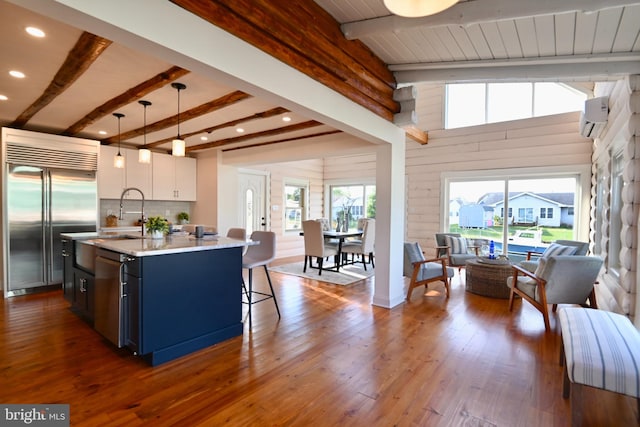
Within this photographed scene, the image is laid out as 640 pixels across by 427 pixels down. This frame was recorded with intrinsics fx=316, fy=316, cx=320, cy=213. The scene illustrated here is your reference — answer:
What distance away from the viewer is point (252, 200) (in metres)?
7.47

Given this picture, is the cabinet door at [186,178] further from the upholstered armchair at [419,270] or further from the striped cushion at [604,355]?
the striped cushion at [604,355]

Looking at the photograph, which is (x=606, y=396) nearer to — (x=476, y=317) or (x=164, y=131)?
(x=476, y=317)

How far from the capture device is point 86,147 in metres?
4.93

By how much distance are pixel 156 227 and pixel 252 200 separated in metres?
4.30

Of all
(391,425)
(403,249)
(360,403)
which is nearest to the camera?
(391,425)

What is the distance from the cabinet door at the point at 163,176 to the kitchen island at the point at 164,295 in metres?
2.97

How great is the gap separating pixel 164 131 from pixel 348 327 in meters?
3.99

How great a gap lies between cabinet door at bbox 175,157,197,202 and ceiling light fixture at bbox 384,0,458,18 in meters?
6.01

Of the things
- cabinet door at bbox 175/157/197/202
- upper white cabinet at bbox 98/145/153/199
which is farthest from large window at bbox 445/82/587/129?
upper white cabinet at bbox 98/145/153/199

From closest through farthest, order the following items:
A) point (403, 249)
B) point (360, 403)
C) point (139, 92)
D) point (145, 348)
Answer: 1. point (360, 403)
2. point (145, 348)
3. point (139, 92)
4. point (403, 249)

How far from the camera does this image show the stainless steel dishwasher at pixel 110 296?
8.34 feet

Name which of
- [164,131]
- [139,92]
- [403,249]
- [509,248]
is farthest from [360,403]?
[509,248]

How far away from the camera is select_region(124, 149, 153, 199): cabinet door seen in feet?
18.4

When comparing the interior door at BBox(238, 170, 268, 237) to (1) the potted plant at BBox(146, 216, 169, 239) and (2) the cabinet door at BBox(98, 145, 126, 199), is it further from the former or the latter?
(1) the potted plant at BBox(146, 216, 169, 239)
